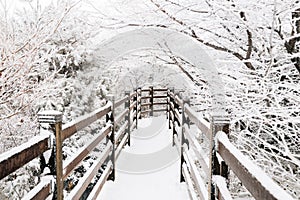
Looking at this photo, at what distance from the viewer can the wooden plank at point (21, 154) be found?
138 cm

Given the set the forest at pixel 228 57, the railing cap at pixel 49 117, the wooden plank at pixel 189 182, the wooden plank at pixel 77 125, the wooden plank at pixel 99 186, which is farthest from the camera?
the forest at pixel 228 57

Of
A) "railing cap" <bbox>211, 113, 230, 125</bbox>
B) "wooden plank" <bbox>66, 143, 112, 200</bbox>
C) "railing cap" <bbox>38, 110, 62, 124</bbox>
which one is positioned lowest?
"wooden plank" <bbox>66, 143, 112, 200</bbox>

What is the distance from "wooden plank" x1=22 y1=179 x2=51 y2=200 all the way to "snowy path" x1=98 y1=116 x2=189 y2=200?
176 cm

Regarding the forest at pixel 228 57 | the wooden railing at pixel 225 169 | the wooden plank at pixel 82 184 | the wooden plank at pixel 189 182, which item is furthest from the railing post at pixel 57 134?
the forest at pixel 228 57

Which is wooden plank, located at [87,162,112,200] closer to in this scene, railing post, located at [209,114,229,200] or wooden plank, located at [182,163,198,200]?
wooden plank, located at [182,163,198,200]

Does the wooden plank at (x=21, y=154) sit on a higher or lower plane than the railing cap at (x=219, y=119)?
lower

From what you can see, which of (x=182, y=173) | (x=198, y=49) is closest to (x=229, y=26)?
(x=198, y=49)

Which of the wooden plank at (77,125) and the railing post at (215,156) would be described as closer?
the railing post at (215,156)

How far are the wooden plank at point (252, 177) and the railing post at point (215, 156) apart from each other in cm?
15

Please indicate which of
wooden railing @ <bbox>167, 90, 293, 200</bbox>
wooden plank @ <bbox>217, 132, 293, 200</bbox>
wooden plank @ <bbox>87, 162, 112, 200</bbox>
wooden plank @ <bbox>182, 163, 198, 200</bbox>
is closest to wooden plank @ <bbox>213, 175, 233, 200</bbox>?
wooden railing @ <bbox>167, 90, 293, 200</bbox>

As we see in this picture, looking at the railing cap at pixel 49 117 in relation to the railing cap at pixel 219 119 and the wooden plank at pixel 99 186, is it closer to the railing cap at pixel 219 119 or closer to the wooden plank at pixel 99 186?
the railing cap at pixel 219 119

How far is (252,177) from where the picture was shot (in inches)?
50.3

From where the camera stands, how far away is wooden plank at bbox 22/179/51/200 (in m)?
1.70

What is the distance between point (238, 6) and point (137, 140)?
4219 millimetres
